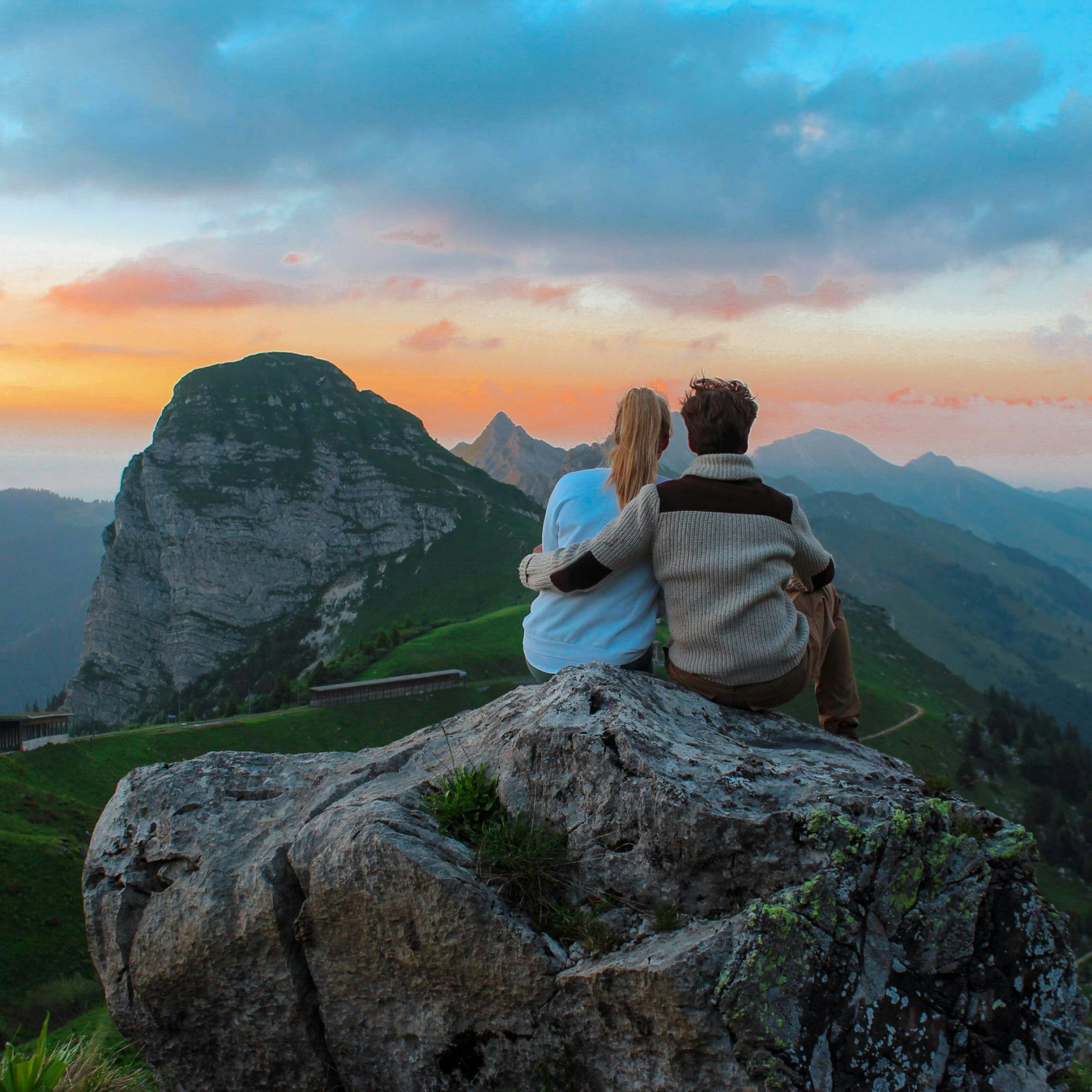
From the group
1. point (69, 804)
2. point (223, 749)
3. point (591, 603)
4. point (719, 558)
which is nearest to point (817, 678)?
point (719, 558)

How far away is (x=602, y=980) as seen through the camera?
21.4 feet

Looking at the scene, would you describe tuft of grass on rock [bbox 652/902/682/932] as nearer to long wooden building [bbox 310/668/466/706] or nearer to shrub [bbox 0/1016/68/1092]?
shrub [bbox 0/1016/68/1092]

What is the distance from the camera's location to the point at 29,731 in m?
81.6

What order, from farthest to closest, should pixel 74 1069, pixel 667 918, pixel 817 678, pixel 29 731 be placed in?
1. pixel 29 731
2. pixel 817 678
3. pixel 74 1069
4. pixel 667 918

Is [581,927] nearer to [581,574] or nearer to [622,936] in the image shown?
[622,936]

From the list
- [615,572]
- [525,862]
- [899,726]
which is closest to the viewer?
[525,862]

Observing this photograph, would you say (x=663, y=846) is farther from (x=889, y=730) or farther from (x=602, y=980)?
(x=889, y=730)

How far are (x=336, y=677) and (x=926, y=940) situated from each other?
130 meters

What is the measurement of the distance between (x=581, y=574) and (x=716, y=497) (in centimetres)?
154

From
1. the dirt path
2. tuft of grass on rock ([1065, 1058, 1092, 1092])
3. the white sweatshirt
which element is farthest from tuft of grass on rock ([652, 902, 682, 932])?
the dirt path

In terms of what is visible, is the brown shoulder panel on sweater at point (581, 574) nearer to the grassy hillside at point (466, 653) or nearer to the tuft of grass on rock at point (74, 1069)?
the tuft of grass on rock at point (74, 1069)

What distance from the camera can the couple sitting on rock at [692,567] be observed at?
822cm

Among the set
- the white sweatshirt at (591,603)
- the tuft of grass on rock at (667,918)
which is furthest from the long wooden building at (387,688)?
the tuft of grass on rock at (667,918)

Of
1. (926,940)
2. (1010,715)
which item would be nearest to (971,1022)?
(926,940)
